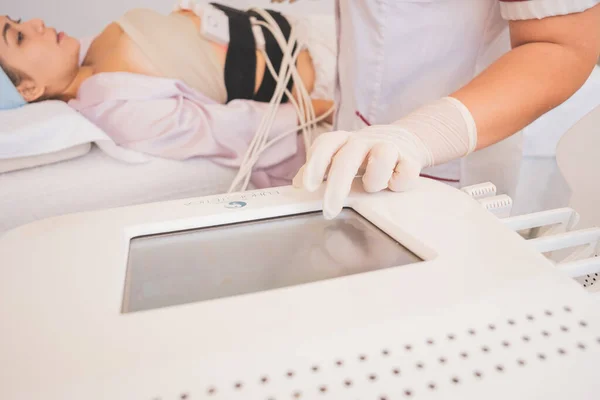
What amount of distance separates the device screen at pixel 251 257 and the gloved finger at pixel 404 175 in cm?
6

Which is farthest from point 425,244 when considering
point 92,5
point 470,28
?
point 92,5

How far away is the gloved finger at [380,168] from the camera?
0.55m

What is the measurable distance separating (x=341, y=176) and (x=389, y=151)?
7cm

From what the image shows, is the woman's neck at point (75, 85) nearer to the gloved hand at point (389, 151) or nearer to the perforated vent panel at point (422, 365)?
A: the gloved hand at point (389, 151)

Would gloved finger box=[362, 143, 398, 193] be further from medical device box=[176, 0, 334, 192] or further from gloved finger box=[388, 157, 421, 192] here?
medical device box=[176, 0, 334, 192]

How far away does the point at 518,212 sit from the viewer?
1019mm

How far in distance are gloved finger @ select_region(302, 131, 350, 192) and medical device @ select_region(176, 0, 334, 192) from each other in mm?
686

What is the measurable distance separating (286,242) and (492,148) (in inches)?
25.5

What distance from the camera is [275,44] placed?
1457 mm

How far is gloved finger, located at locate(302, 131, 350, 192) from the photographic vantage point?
0.57 metres

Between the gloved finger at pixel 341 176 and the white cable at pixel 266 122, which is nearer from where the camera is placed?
the gloved finger at pixel 341 176

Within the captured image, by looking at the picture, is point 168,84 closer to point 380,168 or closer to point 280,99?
point 280,99

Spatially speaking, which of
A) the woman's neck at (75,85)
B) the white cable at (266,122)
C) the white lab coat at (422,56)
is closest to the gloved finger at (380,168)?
the white lab coat at (422,56)

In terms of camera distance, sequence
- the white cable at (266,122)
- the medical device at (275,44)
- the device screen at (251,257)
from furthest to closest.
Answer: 1. the medical device at (275,44)
2. the white cable at (266,122)
3. the device screen at (251,257)
